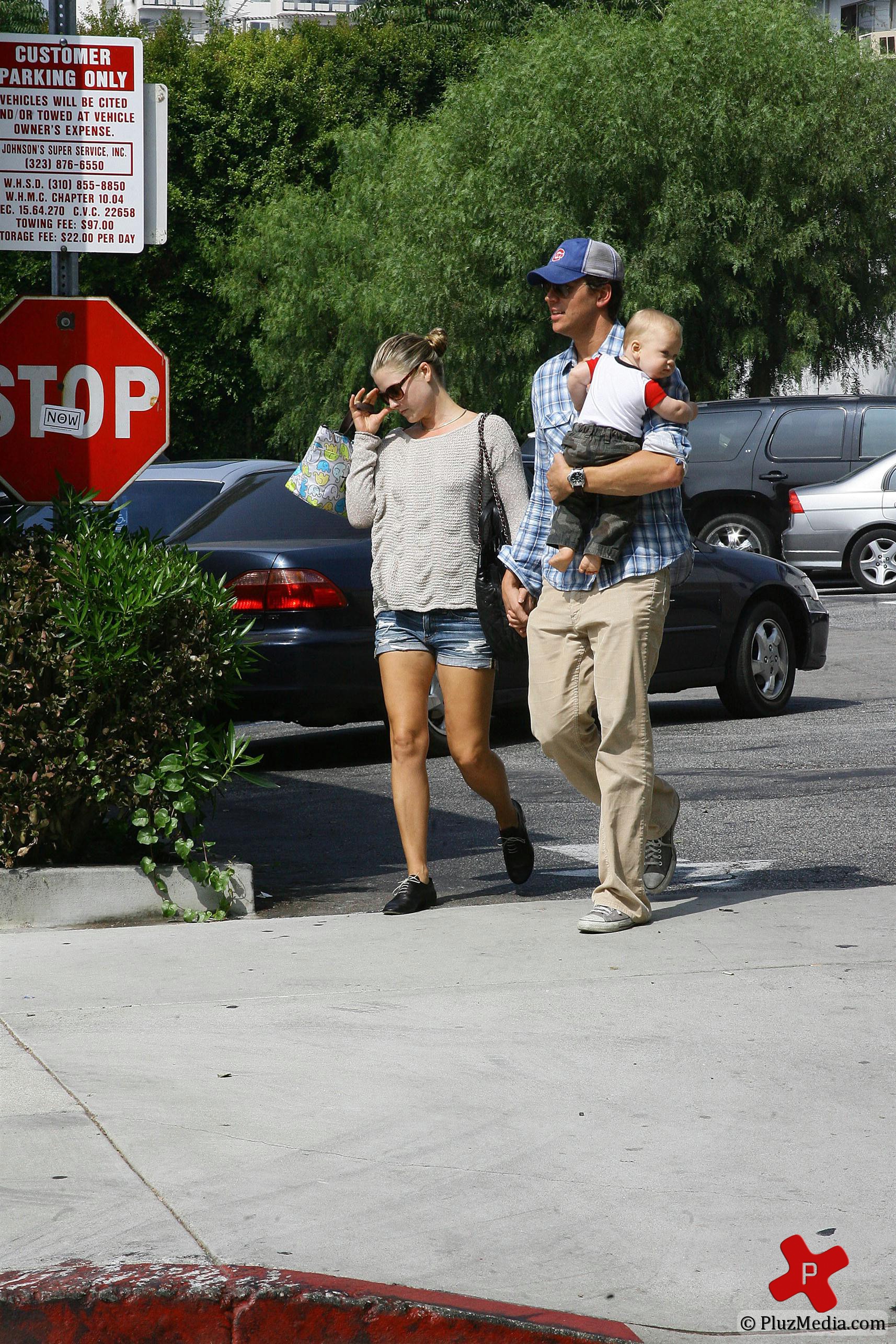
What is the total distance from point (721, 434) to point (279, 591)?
12076 millimetres

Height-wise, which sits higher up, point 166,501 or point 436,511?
point 436,511

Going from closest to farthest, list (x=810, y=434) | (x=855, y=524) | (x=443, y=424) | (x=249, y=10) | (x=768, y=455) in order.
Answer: (x=443, y=424)
(x=855, y=524)
(x=768, y=455)
(x=810, y=434)
(x=249, y=10)

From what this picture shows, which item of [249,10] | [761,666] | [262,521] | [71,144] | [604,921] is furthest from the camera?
[249,10]

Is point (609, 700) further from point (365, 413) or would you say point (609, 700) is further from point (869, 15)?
point (869, 15)

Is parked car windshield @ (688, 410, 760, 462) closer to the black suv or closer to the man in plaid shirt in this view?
the black suv

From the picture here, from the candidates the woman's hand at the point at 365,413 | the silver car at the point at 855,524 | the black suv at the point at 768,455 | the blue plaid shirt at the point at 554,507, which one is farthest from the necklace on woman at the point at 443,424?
the black suv at the point at 768,455

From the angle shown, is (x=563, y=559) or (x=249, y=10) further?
(x=249, y=10)

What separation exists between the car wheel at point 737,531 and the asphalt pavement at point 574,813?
842 centimetres

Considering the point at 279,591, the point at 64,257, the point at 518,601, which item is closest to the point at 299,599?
the point at 279,591

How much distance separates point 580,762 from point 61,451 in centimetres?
225

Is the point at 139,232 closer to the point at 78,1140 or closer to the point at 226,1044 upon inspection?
the point at 226,1044

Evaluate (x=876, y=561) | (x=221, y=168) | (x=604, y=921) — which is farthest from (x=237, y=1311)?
(x=221, y=168)

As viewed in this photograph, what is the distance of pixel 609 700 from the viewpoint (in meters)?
5.33

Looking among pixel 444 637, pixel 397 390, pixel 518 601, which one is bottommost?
pixel 444 637
